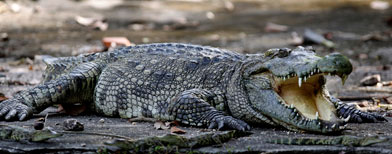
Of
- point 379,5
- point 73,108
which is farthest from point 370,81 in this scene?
point 379,5

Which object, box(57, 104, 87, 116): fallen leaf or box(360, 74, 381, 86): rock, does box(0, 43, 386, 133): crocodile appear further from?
box(360, 74, 381, 86): rock

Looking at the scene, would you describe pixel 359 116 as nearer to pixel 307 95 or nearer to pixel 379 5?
pixel 307 95

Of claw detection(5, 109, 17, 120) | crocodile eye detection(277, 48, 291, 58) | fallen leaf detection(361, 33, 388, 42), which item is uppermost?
fallen leaf detection(361, 33, 388, 42)

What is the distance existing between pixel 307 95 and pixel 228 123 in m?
0.77

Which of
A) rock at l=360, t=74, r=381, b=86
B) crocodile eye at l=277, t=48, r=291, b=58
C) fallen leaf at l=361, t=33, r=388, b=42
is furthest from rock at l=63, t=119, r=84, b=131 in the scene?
fallen leaf at l=361, t=33, r=388, b=42

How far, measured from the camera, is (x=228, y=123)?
489 cm

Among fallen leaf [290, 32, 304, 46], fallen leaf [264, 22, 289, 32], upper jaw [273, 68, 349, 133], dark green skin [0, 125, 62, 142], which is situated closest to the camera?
dark green skin [0, 125, 62, 142]

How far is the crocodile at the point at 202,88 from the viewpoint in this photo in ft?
15.9

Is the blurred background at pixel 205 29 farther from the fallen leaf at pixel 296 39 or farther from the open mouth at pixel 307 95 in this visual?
the open mouth at pixel 307 95

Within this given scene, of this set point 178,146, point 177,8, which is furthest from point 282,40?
point 178,146

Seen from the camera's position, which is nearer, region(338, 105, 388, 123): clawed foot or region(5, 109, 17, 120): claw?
region(5, 109, 17, 120): claw

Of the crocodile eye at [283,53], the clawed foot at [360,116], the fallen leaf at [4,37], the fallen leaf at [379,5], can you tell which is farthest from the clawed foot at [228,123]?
the fallen leaf at [379,5]

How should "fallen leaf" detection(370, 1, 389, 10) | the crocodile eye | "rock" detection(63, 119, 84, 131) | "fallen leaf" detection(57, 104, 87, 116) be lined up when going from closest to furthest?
"rock" detection(63, 119, 84, 131) < the crocodile eye < "fallen leaf" detection(57, 104, 87, 116) < "fallen leaf" detection(370, 1, 389, 10)

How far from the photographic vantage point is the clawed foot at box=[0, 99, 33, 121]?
17.3 ft
